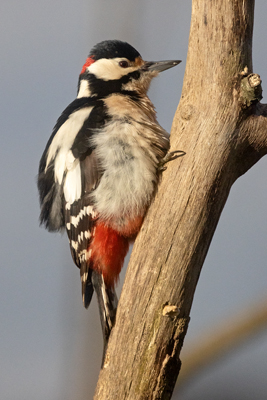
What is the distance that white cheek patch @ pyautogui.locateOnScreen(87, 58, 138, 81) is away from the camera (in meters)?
2.61

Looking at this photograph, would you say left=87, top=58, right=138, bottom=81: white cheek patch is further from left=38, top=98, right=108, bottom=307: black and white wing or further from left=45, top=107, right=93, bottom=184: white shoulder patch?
left=45, top=107, right=93, bottom=184: white shoulder patch

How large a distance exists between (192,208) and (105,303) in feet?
2.61

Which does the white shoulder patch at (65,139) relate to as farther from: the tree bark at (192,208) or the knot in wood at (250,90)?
the knot in wood at (250,90)

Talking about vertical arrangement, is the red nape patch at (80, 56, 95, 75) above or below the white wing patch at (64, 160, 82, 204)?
above

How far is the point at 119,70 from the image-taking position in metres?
2.62

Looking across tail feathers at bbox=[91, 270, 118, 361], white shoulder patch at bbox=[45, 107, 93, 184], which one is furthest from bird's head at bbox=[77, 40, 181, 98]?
tail feathers at bbox=[91, 270, 118, 361]

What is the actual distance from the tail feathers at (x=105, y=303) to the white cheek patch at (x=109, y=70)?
3.84ft

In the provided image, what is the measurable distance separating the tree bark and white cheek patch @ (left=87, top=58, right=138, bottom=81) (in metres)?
0.83

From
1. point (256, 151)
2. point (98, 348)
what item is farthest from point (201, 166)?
point (98, 348)

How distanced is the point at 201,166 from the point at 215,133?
148 millimetres

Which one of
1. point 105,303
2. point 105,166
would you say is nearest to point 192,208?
point 105,166

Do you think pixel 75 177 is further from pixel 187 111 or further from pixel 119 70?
pixel 119 70

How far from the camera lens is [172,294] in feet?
5.71

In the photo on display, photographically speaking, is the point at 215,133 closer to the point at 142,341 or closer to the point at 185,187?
the point at 185,187
